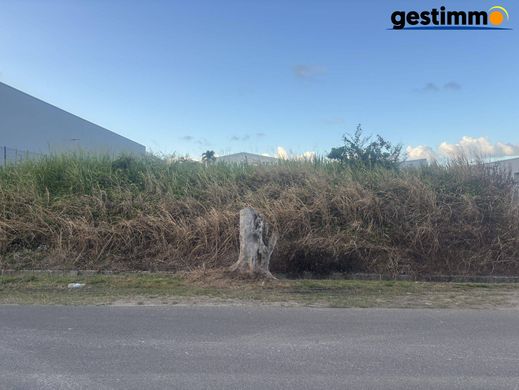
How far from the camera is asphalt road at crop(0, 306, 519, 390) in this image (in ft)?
15.9

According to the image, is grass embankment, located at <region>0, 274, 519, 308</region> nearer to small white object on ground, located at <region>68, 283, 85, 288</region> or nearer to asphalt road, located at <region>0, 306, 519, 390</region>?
small white object on ground, located at <region>68, 283, 85, 288</region>

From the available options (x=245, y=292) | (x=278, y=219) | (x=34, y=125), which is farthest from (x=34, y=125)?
(x=245, y=292)

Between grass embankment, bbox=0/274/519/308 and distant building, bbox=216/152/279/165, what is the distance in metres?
6.40

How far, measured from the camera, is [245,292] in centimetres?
970

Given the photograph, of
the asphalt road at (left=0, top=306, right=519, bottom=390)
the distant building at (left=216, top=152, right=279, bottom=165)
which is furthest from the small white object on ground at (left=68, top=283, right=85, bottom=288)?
the distant building at (left=216, top=152, right=279, bottom=165)

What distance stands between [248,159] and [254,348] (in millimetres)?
12060

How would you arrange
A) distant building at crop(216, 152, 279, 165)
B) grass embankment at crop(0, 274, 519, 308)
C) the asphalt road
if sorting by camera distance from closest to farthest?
the asphalt road, grass embankment at crop(0, 274, 519, 308), distant building at crop(216, 152, 279, 165)

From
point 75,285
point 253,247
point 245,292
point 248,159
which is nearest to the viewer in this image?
point 245,292

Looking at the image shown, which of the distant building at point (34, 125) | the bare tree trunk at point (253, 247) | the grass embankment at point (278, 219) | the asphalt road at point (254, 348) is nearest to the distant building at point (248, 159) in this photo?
the grass embankment at point (278, 219)

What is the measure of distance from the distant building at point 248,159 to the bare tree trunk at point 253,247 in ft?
18.9

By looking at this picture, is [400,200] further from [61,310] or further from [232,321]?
[61,310]

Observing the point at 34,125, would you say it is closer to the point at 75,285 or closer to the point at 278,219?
the point at 278,219

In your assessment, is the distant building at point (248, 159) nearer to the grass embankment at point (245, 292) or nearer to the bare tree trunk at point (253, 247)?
the bare tree trunk at point (253, 247)

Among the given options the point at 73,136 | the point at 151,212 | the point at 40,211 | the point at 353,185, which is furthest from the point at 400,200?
the point at 73,136
